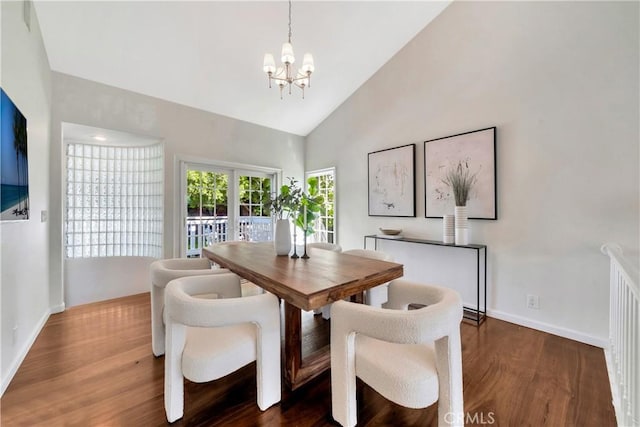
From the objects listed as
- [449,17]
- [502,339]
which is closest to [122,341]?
[502,339]

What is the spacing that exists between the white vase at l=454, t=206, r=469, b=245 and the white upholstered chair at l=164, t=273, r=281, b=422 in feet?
7.14

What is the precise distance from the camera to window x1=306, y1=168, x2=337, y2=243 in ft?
15.1

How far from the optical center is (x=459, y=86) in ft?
9.80

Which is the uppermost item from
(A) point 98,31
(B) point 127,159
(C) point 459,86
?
(A) point 98,31

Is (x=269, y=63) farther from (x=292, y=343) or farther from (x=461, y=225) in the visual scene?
(x=461, y=225)

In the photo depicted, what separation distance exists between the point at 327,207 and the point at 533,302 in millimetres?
3096

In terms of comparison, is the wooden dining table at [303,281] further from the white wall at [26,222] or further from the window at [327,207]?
the window at [327,207]

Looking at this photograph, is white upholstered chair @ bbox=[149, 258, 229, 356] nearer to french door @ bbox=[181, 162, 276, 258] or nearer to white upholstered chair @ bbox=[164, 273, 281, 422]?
white upholstered chair @ bbox=[164, 273, 281, 422]

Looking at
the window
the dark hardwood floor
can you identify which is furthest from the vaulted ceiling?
the dark hardwood floor

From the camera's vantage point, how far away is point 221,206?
13.6 feet

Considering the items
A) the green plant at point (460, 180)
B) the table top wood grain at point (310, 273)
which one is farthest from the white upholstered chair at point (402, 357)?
the green plant at point (460, 180)

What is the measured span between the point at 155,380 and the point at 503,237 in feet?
10.8

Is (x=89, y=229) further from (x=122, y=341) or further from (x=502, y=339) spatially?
(x=502, y=339)

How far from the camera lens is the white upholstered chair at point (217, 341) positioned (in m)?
1.27
